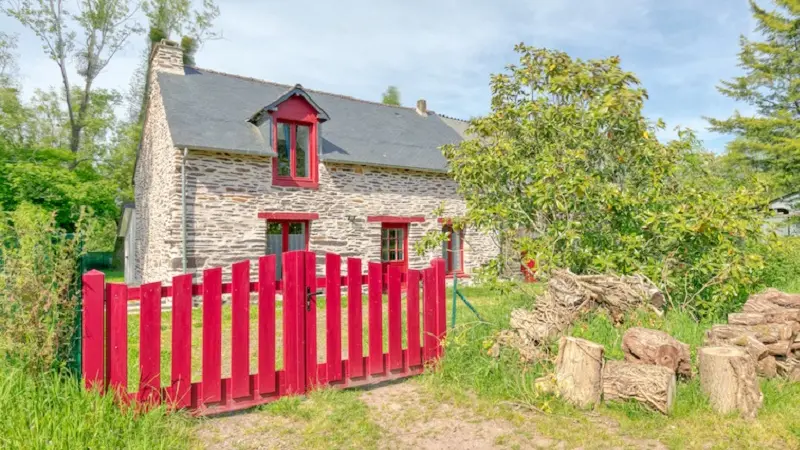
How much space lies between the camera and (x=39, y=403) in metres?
2.95

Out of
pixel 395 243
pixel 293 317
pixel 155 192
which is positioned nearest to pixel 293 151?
pixel 395 243

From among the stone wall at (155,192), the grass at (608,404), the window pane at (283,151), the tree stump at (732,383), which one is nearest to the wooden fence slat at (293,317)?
the grass at (608,404)

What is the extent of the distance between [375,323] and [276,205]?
761 cm

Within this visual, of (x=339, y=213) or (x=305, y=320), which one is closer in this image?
(x=305, y=320)

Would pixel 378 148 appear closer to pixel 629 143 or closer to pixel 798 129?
pixel 629 143

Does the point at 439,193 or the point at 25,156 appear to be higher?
the point at 25,156

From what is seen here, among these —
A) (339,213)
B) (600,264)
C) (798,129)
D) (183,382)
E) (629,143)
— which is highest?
(798,129)

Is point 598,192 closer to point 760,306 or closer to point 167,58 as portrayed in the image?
point 760,306

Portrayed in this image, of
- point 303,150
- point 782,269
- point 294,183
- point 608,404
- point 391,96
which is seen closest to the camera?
point 608,404

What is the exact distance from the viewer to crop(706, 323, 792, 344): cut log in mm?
4499

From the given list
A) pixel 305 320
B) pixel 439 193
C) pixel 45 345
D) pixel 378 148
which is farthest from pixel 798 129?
pixel 45 345

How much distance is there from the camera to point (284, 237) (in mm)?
11797

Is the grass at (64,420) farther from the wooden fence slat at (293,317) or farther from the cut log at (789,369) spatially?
the cut log at (789,369)

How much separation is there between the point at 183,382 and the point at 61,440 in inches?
33.5
